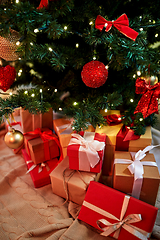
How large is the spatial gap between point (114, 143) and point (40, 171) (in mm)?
462

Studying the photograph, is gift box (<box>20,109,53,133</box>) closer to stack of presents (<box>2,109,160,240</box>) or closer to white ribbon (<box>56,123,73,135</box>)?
stack of presents (<box>2,109,160,240</box>)

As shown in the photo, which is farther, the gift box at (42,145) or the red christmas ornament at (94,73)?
the gift box at (42,145)

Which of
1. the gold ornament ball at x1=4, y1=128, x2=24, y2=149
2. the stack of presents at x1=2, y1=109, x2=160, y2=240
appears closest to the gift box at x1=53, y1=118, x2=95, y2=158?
the stack of presents at x1=2, y1=109, x2=160, y2=240

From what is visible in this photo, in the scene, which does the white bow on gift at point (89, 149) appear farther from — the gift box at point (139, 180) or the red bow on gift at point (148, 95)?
the red bow on gift at point (148, 95)

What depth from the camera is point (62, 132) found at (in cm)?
102

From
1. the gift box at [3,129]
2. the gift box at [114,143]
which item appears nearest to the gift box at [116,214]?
the gift box at [114,143]

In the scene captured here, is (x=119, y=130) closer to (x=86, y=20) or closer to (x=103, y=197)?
(x=103, y=197)

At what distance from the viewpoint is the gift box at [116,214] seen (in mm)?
671

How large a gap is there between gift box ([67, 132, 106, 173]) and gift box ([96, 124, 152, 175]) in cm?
11

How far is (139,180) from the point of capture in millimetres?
765

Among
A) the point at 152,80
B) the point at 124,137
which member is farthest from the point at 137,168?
the point at 152,80

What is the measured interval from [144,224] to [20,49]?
858 mm

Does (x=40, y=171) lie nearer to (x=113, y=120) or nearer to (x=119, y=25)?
(x=113, y=120)

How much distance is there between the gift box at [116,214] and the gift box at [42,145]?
0.38 m
